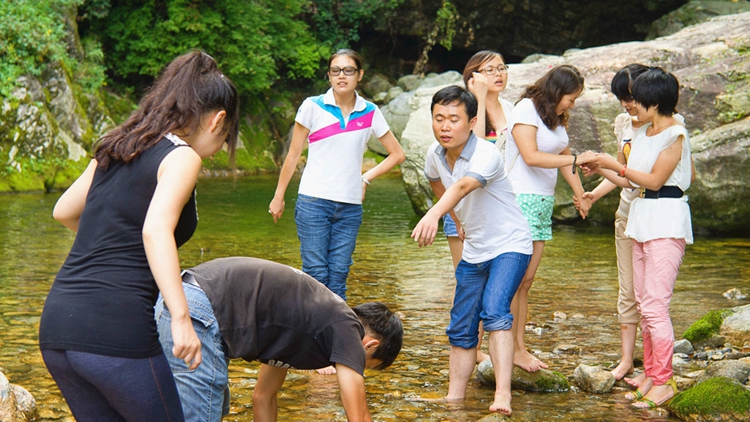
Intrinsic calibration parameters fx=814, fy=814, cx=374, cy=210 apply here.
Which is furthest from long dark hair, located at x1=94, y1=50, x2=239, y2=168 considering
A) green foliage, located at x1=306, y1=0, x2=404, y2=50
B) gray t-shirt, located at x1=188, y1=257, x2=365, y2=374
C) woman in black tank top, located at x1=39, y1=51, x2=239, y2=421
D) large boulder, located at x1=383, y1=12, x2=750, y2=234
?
green foliage, located at x1=306, y1=0, x2=404, y2=50

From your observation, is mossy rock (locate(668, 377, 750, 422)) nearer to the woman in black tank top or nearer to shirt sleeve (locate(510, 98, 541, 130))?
shirt sleeve (locate(510, 98, 541, 130))

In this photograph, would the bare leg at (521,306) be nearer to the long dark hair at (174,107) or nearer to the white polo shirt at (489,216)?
the white polo shirt at (489,216)

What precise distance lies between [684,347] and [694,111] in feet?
19.5

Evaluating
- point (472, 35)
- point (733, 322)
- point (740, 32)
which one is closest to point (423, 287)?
point (733, 322)

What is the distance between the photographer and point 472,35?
27.7 meters

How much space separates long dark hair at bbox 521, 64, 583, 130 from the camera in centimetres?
482

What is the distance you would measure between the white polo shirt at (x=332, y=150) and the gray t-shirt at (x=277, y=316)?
2.20m

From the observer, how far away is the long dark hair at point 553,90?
482 cm

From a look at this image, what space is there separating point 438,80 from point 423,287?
659 inches

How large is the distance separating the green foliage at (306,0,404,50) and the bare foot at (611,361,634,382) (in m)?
22.4

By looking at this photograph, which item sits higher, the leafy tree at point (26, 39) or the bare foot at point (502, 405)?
the leafy tree at point (26, 39)

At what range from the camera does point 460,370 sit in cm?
436

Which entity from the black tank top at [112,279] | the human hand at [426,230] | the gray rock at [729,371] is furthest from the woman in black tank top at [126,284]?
the gray rock at [729,371]

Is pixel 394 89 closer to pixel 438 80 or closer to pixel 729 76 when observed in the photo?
pixel 438 80
